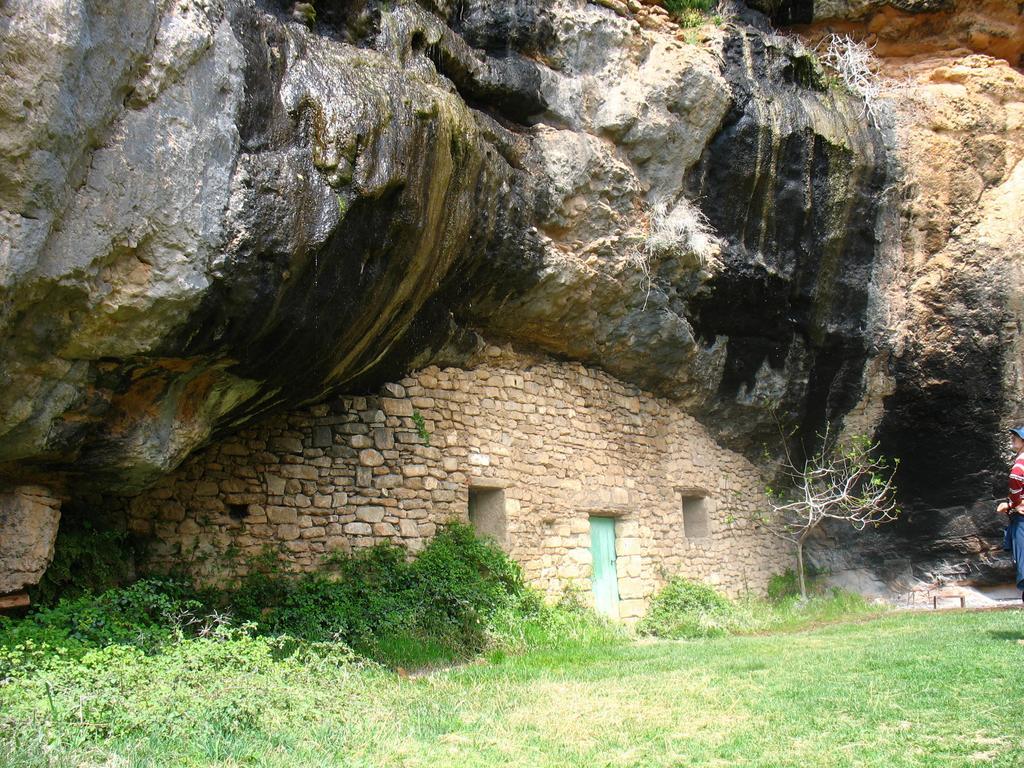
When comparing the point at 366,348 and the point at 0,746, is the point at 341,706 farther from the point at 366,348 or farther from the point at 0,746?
the point at 366,348

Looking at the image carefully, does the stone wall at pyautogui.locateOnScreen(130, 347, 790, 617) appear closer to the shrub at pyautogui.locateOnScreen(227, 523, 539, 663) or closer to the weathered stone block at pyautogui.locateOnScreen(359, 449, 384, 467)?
the weathered stone block at pyautogui.locateOnScreen(359, 449, 384, 467)

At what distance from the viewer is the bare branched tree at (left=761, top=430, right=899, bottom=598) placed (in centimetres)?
1166

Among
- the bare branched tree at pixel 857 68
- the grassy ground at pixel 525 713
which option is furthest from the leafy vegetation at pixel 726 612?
the bare branched tree at pixel 857 68

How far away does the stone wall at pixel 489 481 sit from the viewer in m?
7.77

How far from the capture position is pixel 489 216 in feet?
25.4

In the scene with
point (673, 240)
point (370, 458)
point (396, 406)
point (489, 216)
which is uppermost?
point (673, 240)

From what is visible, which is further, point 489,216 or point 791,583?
point 791,583

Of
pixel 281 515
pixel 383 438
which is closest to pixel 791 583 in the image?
pixel 383 438

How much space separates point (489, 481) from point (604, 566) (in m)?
1.99

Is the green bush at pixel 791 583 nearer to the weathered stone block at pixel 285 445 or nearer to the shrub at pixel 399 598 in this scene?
the shrub at pixel 399 598

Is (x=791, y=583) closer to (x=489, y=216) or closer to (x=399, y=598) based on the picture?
(x=399, y=598)

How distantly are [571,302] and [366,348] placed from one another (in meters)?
2.79

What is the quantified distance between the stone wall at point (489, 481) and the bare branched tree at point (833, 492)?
1.83 ft

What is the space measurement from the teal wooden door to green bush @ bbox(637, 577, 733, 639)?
436 mm
